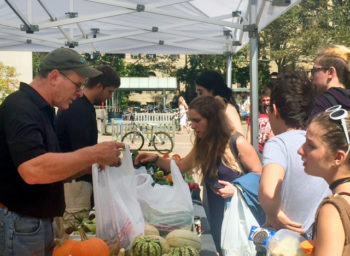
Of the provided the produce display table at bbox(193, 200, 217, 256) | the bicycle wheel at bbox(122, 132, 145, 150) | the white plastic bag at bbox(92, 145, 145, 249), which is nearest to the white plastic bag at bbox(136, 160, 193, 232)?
the produce display table at bbox(193, 200, 217, 256)

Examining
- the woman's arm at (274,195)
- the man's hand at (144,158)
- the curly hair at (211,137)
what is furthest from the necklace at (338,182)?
the man's hand at (144,158)

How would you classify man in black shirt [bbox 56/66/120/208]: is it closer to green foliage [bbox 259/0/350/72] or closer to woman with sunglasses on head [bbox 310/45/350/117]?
woman with sunglasses on head [bbox 310/45/350/117]

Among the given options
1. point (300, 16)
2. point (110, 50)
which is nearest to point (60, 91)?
point (110, 50)

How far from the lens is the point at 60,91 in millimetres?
2203

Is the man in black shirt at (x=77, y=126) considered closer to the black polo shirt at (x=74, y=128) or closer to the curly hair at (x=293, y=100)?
the black polo shirt at (x=74, y=128)

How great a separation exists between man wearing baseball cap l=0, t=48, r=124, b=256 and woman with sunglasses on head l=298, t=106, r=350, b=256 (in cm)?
95

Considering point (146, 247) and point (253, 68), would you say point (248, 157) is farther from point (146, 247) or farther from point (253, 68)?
point (253, 68)

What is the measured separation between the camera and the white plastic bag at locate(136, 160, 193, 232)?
262 cm

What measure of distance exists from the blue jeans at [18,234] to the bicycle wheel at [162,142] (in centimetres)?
1133

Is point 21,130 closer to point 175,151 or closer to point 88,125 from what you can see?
point 88,125

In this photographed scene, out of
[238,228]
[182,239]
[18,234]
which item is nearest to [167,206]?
[182,239]

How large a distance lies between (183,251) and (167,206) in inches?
17.0

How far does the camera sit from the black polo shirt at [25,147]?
Answer: 193 centimetres

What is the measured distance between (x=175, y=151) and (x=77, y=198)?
11.0 meters
